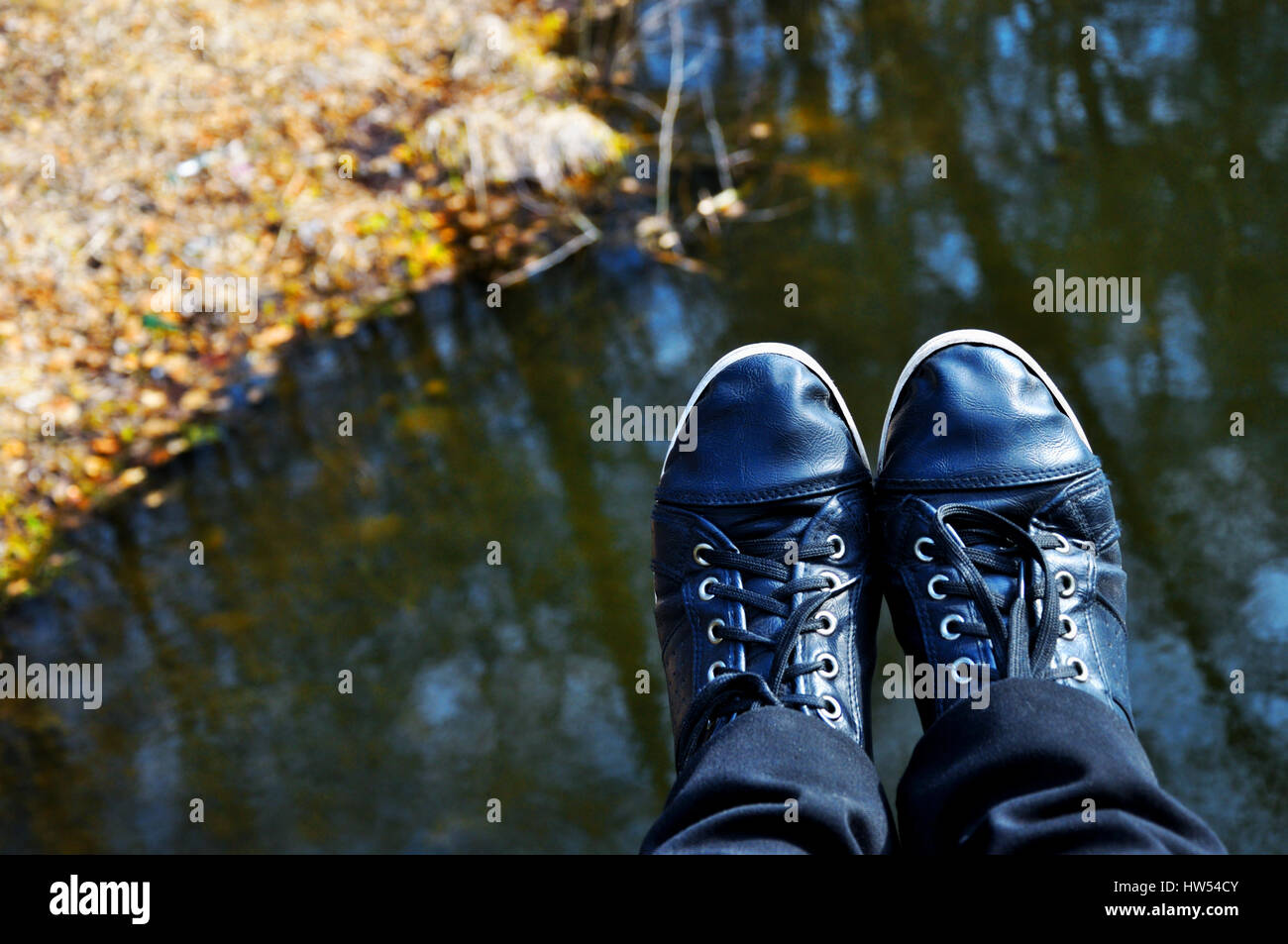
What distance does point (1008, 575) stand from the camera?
A: 1.64 meters

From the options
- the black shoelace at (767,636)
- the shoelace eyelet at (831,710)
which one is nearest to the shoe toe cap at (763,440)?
the black shoelace at (767,636)

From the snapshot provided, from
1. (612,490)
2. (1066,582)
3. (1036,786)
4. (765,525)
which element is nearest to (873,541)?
(765,525)

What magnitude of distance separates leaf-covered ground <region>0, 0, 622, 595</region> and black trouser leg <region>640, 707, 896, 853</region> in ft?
6.65

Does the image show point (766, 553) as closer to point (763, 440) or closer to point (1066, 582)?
point (763, 440)

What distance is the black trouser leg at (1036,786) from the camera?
3.65ft

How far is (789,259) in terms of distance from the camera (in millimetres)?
2922

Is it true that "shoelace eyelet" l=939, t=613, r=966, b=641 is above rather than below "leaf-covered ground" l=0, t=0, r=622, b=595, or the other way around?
below

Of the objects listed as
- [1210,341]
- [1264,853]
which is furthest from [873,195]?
[1264,853]

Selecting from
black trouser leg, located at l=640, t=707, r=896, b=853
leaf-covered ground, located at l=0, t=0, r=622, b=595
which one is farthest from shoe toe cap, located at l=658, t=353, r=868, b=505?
leaf-covered ground, located at l=0, t=0, r=622, b=595

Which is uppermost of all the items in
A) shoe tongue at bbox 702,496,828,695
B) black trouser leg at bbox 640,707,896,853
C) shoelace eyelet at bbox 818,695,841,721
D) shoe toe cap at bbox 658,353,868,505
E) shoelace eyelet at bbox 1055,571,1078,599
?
shoe toe cap at bbox 658,353,868,505

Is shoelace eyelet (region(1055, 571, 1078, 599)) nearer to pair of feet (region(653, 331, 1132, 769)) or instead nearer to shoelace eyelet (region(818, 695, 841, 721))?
pair of feet (region(653, 331, 1132, 769))

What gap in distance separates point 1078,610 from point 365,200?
2.66 metres

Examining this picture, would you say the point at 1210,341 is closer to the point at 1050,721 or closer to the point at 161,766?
the point at 1050,721

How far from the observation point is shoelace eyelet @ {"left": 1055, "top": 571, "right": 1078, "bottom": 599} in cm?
162
